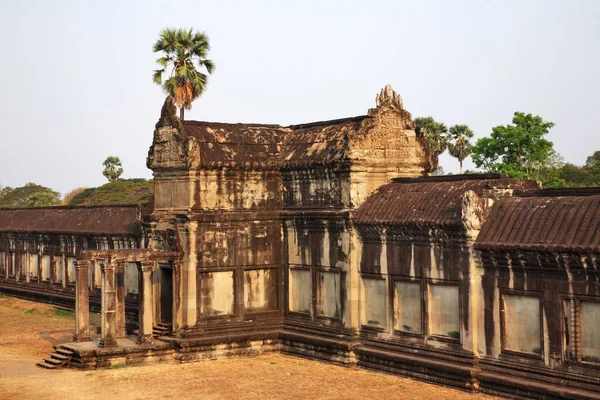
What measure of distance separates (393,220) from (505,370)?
5.30 m

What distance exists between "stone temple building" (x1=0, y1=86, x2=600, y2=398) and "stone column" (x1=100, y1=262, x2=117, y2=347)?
0.05 meters

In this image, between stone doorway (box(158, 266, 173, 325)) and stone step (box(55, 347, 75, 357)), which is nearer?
stone step (box(55, 347, 75, 357))

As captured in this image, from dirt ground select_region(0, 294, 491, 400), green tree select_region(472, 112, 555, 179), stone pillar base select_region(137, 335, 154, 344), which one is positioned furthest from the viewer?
green tree select_region(472, 112, 555, 179)

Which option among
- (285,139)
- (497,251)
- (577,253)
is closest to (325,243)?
(285,139)

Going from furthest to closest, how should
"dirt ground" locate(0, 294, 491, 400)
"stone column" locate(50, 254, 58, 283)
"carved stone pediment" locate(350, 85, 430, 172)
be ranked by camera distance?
"stone column" locate(50, 254, 58, 283) → "carved stone pediment" locate(350, 85, 430, 172) → "dirt ground" locate(0, 294, 491, 400)

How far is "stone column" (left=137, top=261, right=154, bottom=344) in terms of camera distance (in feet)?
89.8

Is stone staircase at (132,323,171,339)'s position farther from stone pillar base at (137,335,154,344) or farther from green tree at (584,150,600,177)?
green tree at (584,150,600,177)

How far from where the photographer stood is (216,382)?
24.4 m

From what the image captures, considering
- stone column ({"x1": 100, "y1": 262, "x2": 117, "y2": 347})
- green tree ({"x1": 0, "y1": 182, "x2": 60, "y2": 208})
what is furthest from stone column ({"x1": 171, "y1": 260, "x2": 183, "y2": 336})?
green tree ({"x1": 0, "y1": 182, "x2": 60, "y2": 208})

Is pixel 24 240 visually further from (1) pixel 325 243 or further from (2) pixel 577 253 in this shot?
(2) pixel 577 253

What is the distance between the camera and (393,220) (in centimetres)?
2461

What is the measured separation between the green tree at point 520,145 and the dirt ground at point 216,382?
31702mm

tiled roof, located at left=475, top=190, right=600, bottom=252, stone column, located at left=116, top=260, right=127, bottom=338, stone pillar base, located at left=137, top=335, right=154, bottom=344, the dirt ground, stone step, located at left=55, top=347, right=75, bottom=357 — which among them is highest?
tiled roof, located at left=475, top=190, right=600, bottom=252

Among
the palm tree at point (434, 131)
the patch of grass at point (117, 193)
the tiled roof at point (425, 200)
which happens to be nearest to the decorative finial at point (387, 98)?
the tiled roof at point (425, 200)
